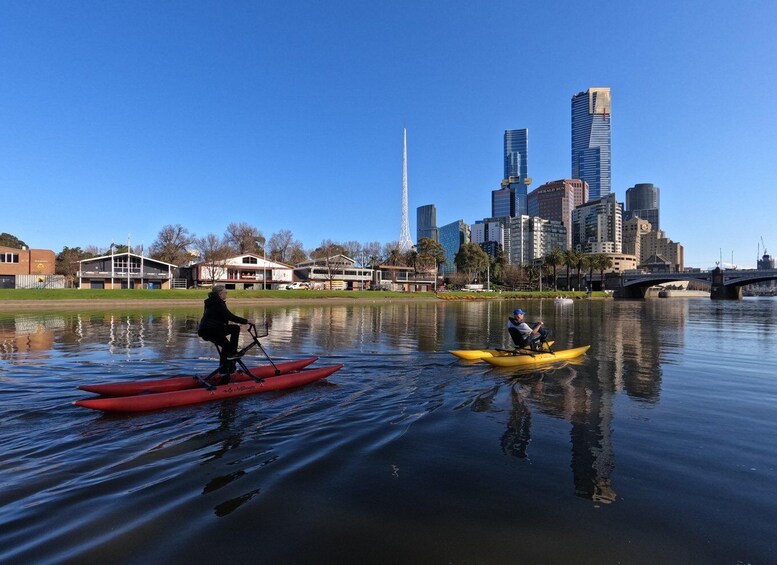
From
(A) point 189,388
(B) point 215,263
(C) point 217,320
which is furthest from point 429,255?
(A) point 189,388

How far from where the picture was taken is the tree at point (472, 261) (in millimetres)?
133375

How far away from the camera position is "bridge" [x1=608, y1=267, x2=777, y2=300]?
111 metres

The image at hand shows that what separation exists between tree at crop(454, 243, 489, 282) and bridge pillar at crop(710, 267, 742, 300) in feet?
207

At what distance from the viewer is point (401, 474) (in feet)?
19.9

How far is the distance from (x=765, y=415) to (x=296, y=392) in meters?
10.6

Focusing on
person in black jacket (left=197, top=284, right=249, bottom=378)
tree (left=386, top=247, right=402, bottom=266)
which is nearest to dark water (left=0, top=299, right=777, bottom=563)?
person in black jacket (left=197, top=284, right=249, bottom=378)

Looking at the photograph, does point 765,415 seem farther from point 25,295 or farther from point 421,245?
point 421,245

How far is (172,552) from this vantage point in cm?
418

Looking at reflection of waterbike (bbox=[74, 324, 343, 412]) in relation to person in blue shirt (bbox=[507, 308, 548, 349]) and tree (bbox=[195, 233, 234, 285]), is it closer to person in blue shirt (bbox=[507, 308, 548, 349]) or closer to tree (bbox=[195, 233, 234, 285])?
person in blue shirt (bbox=[507, 308, 548, 349])

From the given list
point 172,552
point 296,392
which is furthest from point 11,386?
point 172,552

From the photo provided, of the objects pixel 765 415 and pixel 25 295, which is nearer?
pixel 765 415

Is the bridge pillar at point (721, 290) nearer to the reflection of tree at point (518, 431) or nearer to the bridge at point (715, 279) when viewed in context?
the bridge at point (715, 279)

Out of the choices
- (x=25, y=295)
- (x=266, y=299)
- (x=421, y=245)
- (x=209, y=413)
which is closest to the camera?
(x=209, y=413)

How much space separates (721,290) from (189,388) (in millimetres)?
150988
